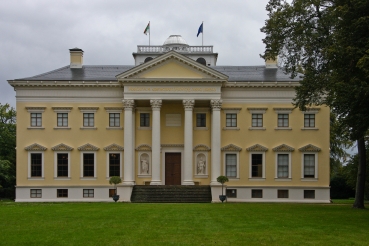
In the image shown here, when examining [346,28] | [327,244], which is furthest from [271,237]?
[346,28]

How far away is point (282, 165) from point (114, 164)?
46.3 ft

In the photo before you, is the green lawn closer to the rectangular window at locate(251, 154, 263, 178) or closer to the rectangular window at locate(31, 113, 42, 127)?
the rectangular window at locate(251, 154, 263, 178)

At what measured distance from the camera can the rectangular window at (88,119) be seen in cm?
4838

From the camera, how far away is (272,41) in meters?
35.2

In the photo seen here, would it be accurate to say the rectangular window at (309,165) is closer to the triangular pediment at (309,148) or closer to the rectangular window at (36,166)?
the triangular pediment at (309,148)

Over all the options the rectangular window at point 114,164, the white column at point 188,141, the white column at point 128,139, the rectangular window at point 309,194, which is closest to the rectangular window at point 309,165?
the rectangular window at point 309,194

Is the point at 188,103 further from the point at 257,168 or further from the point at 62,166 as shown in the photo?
the point at 62,166

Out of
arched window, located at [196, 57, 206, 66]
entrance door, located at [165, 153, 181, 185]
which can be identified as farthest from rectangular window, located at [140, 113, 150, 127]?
arched window, located at [196, 57, 206, 66]

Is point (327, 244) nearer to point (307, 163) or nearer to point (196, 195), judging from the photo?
point (196, 195)

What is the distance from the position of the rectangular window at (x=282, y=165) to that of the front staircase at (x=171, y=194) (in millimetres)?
6714

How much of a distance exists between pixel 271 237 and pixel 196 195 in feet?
88.1

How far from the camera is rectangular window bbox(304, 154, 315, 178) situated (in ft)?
158

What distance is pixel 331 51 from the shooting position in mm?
26891

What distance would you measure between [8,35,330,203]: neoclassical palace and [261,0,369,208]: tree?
405 inches
